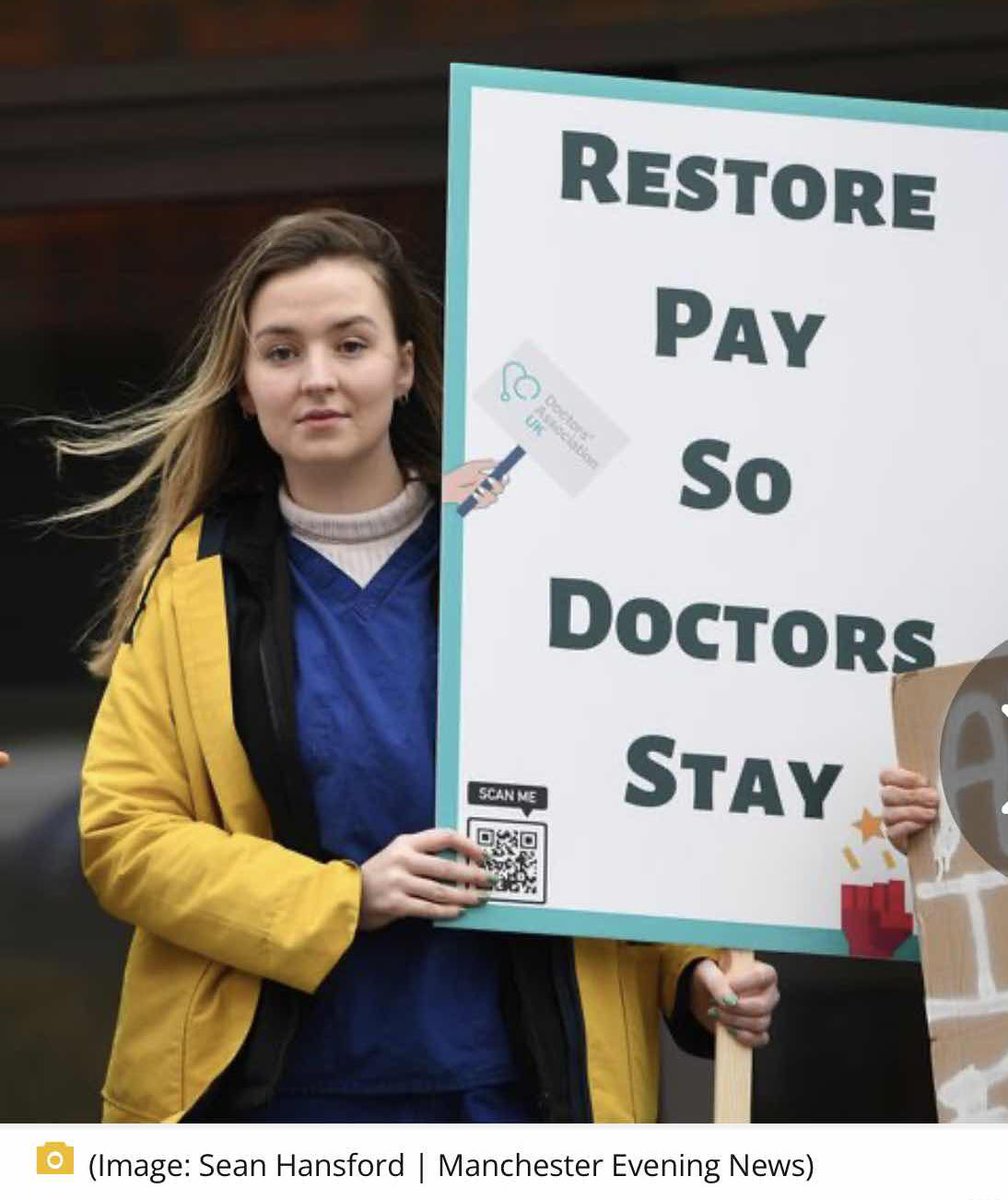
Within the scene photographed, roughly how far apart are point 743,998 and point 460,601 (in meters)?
0.58

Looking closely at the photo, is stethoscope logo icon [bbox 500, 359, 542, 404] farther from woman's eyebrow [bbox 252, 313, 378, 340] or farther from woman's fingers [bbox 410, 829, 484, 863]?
woman's fingers [bbox 410, 829, 484, 863]

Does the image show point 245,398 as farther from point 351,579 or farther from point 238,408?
point 351,579

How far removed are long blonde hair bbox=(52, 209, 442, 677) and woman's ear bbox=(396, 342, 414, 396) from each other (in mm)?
20

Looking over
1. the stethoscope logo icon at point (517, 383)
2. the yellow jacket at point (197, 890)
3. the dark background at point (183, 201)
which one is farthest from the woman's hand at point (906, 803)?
the dark background at point (183, 201)

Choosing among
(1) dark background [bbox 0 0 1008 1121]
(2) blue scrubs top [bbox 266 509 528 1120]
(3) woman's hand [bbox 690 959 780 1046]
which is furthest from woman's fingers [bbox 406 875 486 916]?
(1) dark background [bbox 0 0 1008 1121]

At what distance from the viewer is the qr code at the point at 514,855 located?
352 centimetres

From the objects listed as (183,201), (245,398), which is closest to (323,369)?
(245,398)

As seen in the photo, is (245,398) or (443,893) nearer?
(443,893)

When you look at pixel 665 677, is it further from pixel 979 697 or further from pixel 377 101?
pixel 377 101

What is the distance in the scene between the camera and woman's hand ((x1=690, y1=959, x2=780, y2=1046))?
141 inches

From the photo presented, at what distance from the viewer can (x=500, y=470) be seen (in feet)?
11.7
